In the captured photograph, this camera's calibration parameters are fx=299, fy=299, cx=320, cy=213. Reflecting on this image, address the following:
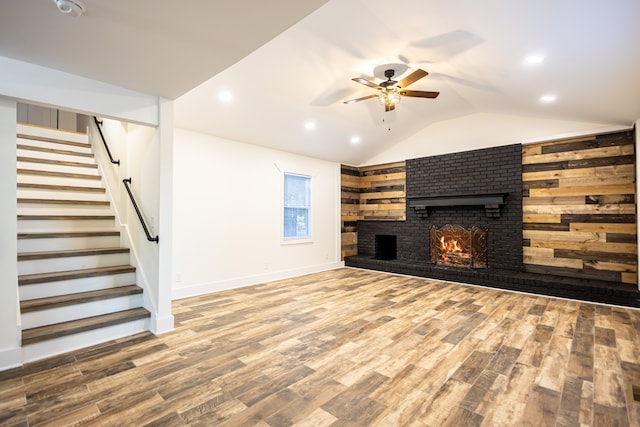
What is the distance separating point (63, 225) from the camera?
3635mm

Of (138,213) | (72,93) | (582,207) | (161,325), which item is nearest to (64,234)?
(138,213)

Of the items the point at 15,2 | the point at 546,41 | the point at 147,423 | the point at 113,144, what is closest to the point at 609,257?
the point at 546,41

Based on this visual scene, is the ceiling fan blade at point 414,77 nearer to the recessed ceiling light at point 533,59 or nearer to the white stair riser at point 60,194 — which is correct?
the recessed ceiling light at point 533,59

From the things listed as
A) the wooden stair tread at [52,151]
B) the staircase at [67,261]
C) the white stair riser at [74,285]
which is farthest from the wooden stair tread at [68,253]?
the wooden stair tread at [52,151]

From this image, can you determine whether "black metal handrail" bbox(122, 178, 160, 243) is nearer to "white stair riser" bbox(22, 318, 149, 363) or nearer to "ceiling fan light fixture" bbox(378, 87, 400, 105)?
"white stair riser" bbox(22, 318, 149, 363)

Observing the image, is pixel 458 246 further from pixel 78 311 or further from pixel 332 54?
pixel 78 311

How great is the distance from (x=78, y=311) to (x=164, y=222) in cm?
115

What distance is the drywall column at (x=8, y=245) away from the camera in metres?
2.35

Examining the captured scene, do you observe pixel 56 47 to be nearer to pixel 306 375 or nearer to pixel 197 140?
pixel 197 140

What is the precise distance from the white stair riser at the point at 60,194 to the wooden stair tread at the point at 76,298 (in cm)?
175

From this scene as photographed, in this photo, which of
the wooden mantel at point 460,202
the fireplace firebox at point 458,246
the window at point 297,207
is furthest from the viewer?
the window at point 297,207

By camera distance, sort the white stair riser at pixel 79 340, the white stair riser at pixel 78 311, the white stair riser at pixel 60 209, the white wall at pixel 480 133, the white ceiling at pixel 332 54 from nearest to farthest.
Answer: the white ceiling at pixel 332 54
the white stair riser at pixel 79 340
the white stair riser at pixel 78 311
the white stair riser at pixel 60 209
the white wall at pixel 480 133

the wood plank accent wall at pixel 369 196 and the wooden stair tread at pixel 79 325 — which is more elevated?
the wood plank accent wall at pixel 369 196

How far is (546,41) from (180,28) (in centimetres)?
293
